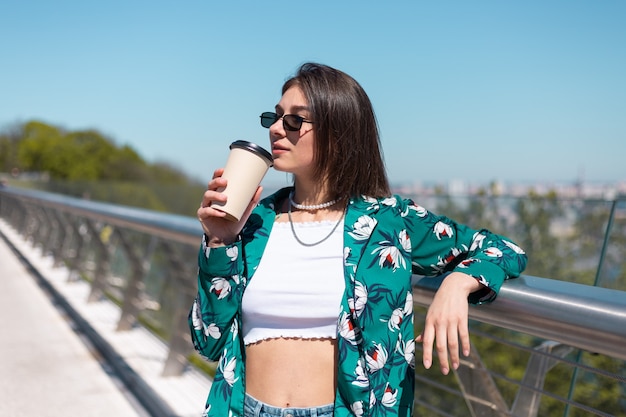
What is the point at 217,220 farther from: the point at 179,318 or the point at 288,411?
the point at 179,318

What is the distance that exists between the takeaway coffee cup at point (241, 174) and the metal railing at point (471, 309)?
1.58ft

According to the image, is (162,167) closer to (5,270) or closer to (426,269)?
(5,270)

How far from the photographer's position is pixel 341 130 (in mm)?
1604

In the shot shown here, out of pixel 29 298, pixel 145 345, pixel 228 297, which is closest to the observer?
pixel 228 297

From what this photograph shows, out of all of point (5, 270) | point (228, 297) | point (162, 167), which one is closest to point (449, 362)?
point (228, 297)

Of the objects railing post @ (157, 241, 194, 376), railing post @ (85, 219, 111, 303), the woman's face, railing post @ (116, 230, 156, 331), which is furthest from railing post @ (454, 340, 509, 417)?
railing post @ (85, 219, 111, 303)

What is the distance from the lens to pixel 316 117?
5.24 feet

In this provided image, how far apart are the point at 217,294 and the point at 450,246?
0.57 meters

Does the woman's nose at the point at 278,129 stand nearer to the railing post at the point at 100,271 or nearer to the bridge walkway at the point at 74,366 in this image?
the bridge walkway at the point at 74,366

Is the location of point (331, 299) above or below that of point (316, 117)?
below

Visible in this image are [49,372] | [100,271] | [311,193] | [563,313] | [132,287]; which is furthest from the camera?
[100,271]

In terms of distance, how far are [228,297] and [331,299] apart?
257 millimetres

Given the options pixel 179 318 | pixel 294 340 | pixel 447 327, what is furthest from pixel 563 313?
pixel 179 318

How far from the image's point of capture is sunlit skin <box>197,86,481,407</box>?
5.03 feet
